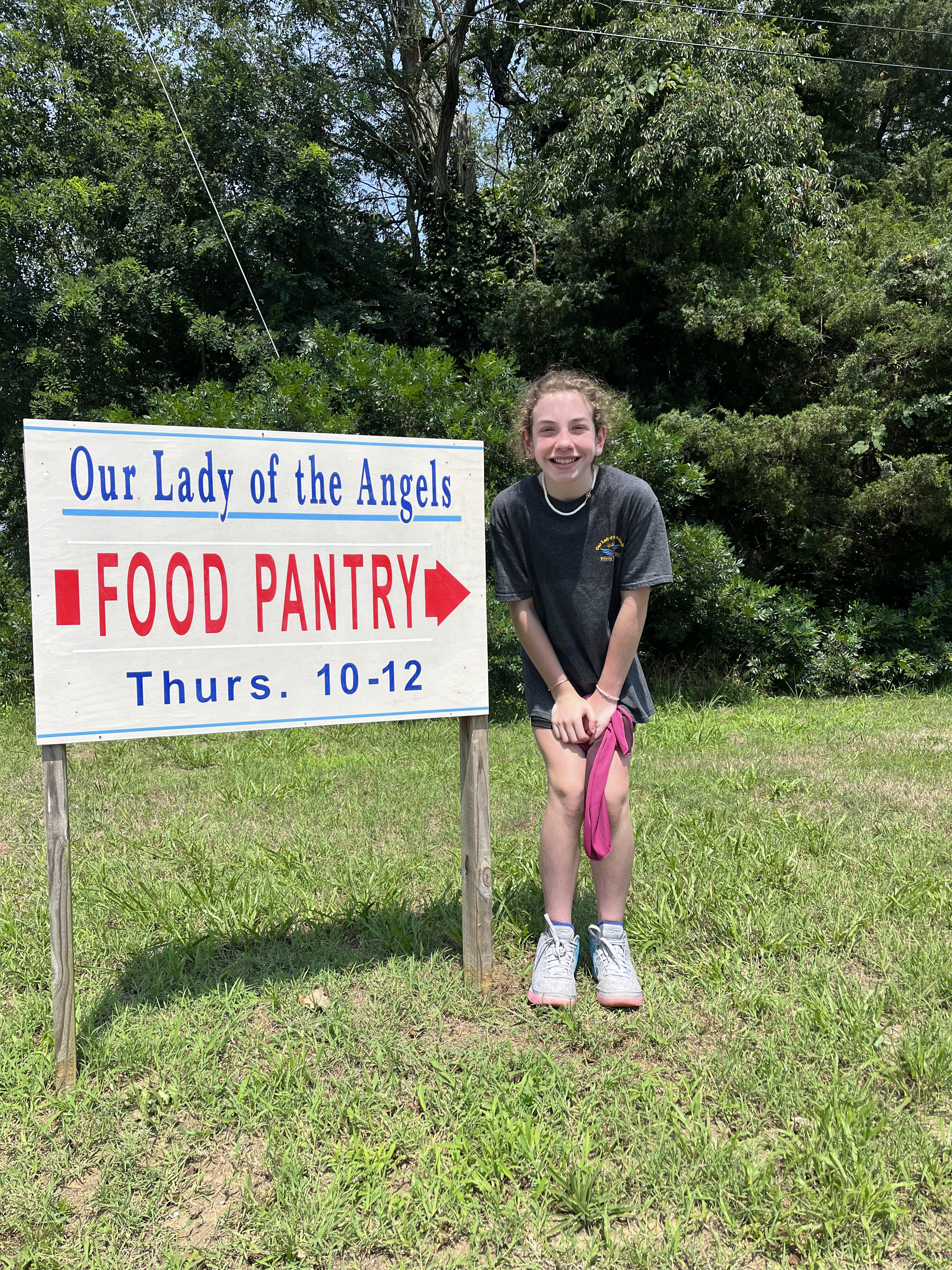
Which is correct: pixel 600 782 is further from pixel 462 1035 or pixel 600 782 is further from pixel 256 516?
pixel 256 516

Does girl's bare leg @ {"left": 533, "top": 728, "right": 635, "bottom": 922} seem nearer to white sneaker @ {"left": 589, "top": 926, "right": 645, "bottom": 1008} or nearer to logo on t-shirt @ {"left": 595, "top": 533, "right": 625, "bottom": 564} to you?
white sneaker @ {"left": 589, "top": 926, "right": 645, "bottom": 1008}

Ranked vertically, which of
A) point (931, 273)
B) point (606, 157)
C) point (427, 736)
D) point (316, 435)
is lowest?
point (427, 736)

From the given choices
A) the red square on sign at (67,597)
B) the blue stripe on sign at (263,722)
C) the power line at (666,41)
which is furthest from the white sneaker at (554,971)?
the power line at (666,41)

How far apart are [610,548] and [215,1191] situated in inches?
76.7

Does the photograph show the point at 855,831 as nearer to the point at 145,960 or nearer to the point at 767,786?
the point at 767,786

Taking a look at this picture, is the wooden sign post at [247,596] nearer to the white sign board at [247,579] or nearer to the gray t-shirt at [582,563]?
the white sign board at [247,579]

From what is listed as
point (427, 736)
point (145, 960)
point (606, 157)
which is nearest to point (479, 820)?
point (145, 960)

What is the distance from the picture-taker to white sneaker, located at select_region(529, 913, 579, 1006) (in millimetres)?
2705

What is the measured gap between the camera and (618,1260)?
1.83m

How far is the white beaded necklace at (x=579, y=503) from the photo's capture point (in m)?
2.78

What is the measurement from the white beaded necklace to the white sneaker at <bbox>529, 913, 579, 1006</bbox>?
4.09 feet

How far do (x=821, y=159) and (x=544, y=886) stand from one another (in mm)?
10567

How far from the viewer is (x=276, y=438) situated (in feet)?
8.73

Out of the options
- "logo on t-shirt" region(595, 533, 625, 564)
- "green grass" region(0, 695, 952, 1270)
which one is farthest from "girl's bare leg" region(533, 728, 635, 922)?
"logo on t-shirt" region(595, 533, 625, 564)
